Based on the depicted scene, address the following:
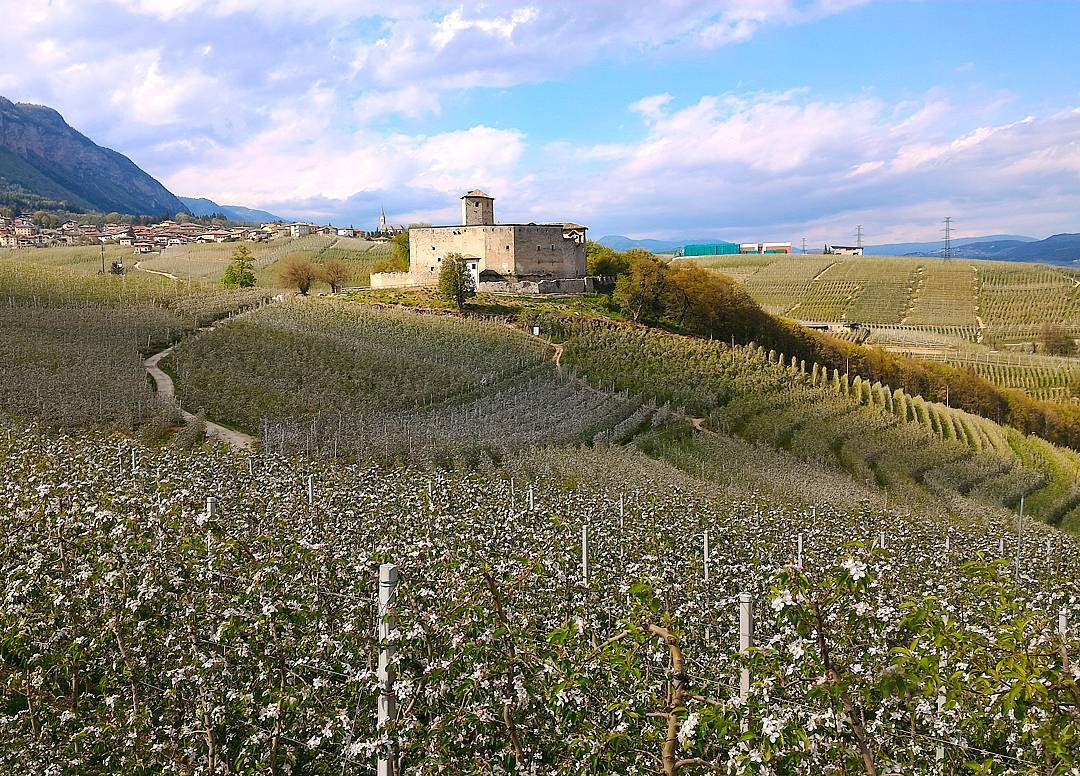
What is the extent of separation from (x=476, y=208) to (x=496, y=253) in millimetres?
4301

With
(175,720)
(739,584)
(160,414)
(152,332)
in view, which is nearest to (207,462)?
(175,720)

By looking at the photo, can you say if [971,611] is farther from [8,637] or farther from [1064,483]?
[1064,483]

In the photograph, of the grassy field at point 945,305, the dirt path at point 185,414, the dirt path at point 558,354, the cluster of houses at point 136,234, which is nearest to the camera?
the dirt path at point 185,414

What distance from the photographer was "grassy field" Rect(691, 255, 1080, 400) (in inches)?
2416

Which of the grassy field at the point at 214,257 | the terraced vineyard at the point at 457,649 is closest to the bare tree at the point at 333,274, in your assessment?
the grassy field at the point at 214,257

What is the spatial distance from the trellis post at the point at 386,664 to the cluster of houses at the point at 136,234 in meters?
88.3

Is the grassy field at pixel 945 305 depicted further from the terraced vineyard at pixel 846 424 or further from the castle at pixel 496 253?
the castle at pixel 496 253

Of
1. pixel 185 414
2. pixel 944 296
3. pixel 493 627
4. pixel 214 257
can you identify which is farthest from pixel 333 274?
pixel 944 296

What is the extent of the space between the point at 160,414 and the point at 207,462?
36.6ft

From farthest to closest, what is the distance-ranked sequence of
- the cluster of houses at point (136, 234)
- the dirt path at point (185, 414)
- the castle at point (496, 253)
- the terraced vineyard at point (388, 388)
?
1. the cluster of houses at point (136, 234)
2. the castle at point (496, 253)
3. the terraced vineyard at point (388, 388)
4. the dirt path at point (185, 414)

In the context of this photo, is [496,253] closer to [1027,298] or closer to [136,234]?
[1027,298]

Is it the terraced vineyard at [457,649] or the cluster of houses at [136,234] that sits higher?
the cluster of houses at [136,234]

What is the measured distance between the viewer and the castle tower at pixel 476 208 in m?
56.4

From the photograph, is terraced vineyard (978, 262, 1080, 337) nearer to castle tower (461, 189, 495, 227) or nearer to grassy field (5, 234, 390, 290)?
castle tower (461, 189, 495, 227)
